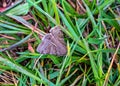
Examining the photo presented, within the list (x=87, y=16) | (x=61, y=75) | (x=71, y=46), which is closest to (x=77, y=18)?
(x=87, y=16)

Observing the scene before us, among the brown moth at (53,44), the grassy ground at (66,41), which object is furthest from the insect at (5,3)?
the brown moth at (53,44)

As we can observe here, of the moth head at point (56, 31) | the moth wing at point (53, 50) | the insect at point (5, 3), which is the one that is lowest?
the moth wing at point (53, 50)

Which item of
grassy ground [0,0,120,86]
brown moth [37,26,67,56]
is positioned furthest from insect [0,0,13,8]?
brown moth [37,26,67,56]

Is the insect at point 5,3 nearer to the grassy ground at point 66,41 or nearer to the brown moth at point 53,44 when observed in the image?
the grassy ground at point 66,41

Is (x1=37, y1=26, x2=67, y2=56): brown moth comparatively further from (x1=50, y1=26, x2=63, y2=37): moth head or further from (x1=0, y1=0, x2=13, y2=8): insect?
(x1=0, y1=0, x2=13, y2=8): insect

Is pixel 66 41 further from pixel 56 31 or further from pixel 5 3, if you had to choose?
pixel 5 3

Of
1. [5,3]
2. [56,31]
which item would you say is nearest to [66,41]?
[56,31]
